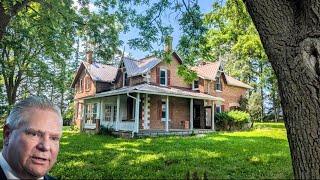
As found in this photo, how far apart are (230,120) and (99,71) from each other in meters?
13.6

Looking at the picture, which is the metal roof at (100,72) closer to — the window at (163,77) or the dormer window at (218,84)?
the window at (163,77)

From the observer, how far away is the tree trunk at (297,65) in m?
3.50

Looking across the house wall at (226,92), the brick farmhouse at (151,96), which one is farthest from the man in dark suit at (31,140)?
the house wall at (226,92)

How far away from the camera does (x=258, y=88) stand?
47406mm

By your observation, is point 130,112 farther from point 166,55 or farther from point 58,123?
point 58,123

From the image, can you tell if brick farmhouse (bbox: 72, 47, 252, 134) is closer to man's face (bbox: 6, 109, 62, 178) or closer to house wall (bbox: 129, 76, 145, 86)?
house wall (bbox: 129, 76, 145, 86)

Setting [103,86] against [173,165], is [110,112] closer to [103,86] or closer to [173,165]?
[103,86]

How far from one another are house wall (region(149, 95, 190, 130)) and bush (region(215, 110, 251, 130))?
8.69 ft

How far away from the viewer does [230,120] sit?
2892 cm

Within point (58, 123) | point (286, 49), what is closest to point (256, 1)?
point (286, 49)

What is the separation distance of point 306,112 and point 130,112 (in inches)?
951

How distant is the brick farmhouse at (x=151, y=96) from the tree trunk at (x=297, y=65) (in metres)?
18.9

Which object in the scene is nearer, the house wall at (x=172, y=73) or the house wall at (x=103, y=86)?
the house wall at (x=172, y=73)

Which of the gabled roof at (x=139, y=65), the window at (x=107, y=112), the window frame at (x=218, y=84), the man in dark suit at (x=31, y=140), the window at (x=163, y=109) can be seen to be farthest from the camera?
the window frame at (x=218, y=84)
